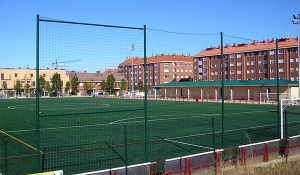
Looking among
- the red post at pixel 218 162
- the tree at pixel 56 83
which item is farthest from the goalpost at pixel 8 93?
the red post at pixel 218 162

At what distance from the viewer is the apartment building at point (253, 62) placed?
242 ft

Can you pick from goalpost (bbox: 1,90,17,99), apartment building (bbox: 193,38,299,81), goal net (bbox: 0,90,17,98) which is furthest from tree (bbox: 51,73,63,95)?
goalpost (bbox: 1,90,17,99)

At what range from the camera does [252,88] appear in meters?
58.3

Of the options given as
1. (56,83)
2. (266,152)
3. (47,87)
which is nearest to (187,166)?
(266,152)

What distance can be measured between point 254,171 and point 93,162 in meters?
5.37

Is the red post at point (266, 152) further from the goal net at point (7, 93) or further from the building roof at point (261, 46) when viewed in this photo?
the goal net at point (7, 93)

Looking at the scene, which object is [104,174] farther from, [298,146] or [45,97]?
[298,146]

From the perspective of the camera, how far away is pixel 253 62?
82.1 meters

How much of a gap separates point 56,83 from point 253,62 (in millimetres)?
77540

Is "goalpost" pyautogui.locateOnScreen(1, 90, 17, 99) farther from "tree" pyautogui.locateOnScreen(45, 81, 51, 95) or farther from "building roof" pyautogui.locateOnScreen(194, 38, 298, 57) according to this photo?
"tree" pyautogui.locateOnScreen(45, 81, 51, 95)

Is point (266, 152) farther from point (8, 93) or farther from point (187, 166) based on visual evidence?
point (8, 93)

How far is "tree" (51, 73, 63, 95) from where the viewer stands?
9.60 metres

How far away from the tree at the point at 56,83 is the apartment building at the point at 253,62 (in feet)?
197

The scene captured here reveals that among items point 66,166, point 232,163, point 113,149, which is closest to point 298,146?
point 232,163
